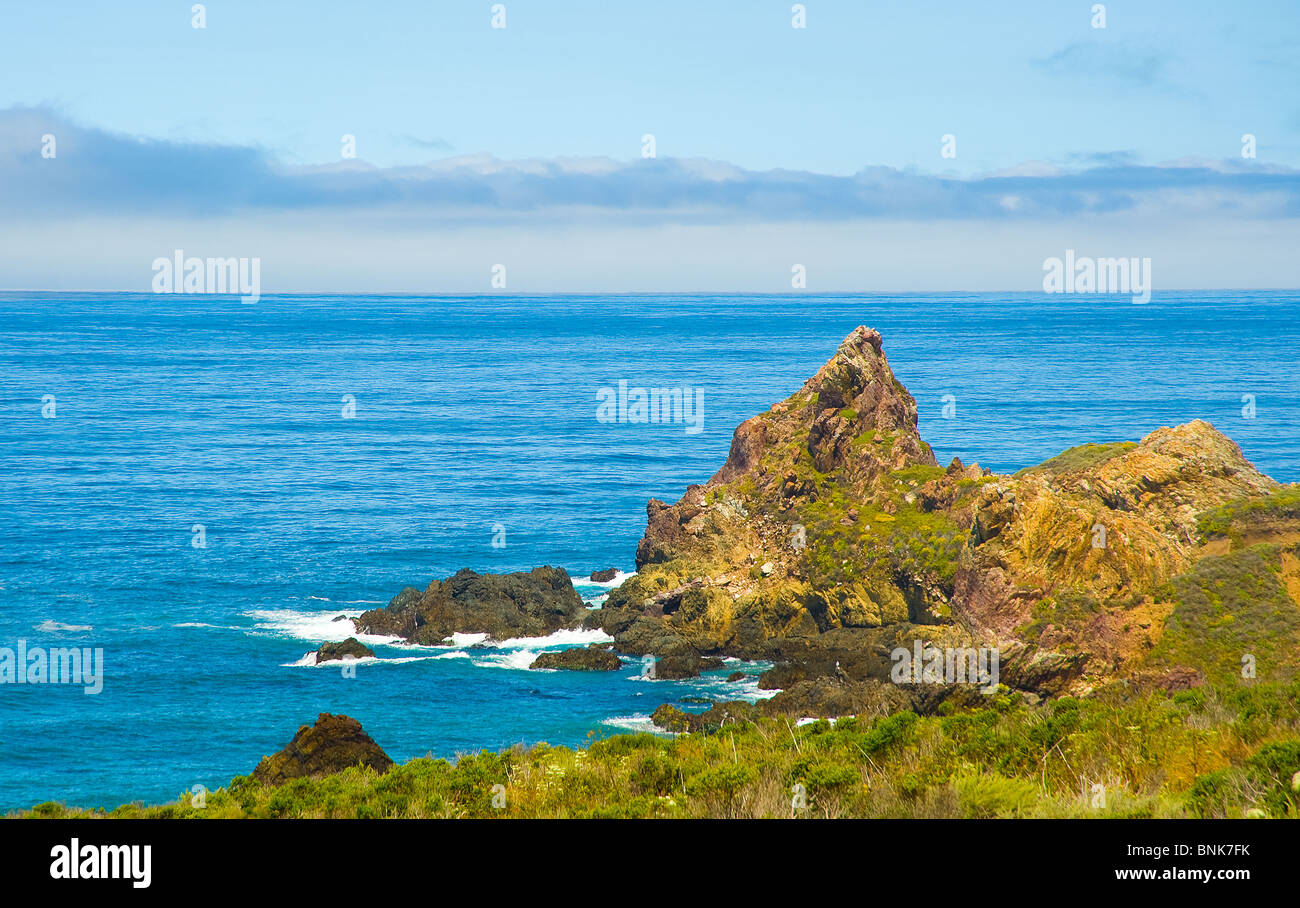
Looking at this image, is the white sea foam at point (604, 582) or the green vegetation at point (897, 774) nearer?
the green vegetation at point (897, 774)

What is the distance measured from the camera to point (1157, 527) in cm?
3381

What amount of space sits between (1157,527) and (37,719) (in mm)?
38333

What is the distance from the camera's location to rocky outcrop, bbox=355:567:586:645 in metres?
44.4

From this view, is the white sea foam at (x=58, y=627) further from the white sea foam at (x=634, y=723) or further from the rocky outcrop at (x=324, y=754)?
the rocky outcrop at (x=324, y=754)

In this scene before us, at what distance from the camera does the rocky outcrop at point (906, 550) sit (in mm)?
29609

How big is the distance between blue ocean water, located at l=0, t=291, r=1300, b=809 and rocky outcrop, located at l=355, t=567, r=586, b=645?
1.80 meters

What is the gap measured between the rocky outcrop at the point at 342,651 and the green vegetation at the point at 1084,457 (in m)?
26.3

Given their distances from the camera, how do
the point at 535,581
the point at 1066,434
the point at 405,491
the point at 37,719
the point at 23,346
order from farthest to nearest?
the point at 23,346
the point at 1066,434
the point at 405,491
the point at 535,581
the point at 37,719

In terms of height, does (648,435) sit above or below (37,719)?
above

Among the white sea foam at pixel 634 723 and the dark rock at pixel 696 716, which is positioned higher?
the dark rock at pixel 696 716

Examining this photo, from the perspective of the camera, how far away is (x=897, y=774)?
1438 centimetres

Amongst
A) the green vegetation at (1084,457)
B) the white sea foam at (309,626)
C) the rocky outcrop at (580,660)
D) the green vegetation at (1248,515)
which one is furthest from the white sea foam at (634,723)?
the green vegetation at (1248,515)
